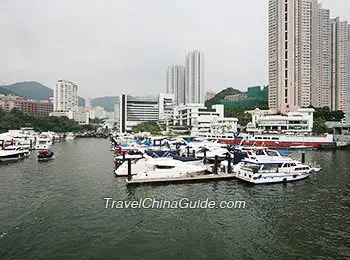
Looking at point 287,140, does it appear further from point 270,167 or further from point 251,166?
point 270,167

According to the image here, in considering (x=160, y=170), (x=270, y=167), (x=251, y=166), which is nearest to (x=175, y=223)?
(x=160, y=170)

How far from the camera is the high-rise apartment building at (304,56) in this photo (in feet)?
355

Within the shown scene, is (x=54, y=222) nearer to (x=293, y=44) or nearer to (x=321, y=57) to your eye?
(x=293, y=44)

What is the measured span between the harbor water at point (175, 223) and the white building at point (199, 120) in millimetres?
69654

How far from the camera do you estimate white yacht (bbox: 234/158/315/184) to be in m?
26.1

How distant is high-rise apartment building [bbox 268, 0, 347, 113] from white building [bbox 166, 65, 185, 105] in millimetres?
70118

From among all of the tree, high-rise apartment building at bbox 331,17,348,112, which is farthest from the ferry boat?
high-rise apartment building at bbox 331,17,348,112

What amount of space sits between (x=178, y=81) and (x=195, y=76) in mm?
22459

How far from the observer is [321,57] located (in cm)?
11500

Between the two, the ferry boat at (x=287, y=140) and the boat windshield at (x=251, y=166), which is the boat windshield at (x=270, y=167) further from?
the ferry boat at (x=287, y=140)

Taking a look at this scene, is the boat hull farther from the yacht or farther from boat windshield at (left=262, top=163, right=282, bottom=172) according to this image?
the yacht

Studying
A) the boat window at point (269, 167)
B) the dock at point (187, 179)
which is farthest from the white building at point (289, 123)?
the dock at point (187, 179)

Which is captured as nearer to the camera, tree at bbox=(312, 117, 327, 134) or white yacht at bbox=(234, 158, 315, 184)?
white yacht at bbox=(234, 158, 315, 184)

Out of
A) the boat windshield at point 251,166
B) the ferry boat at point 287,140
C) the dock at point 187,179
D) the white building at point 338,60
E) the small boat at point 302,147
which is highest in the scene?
the white building at point 338,60
